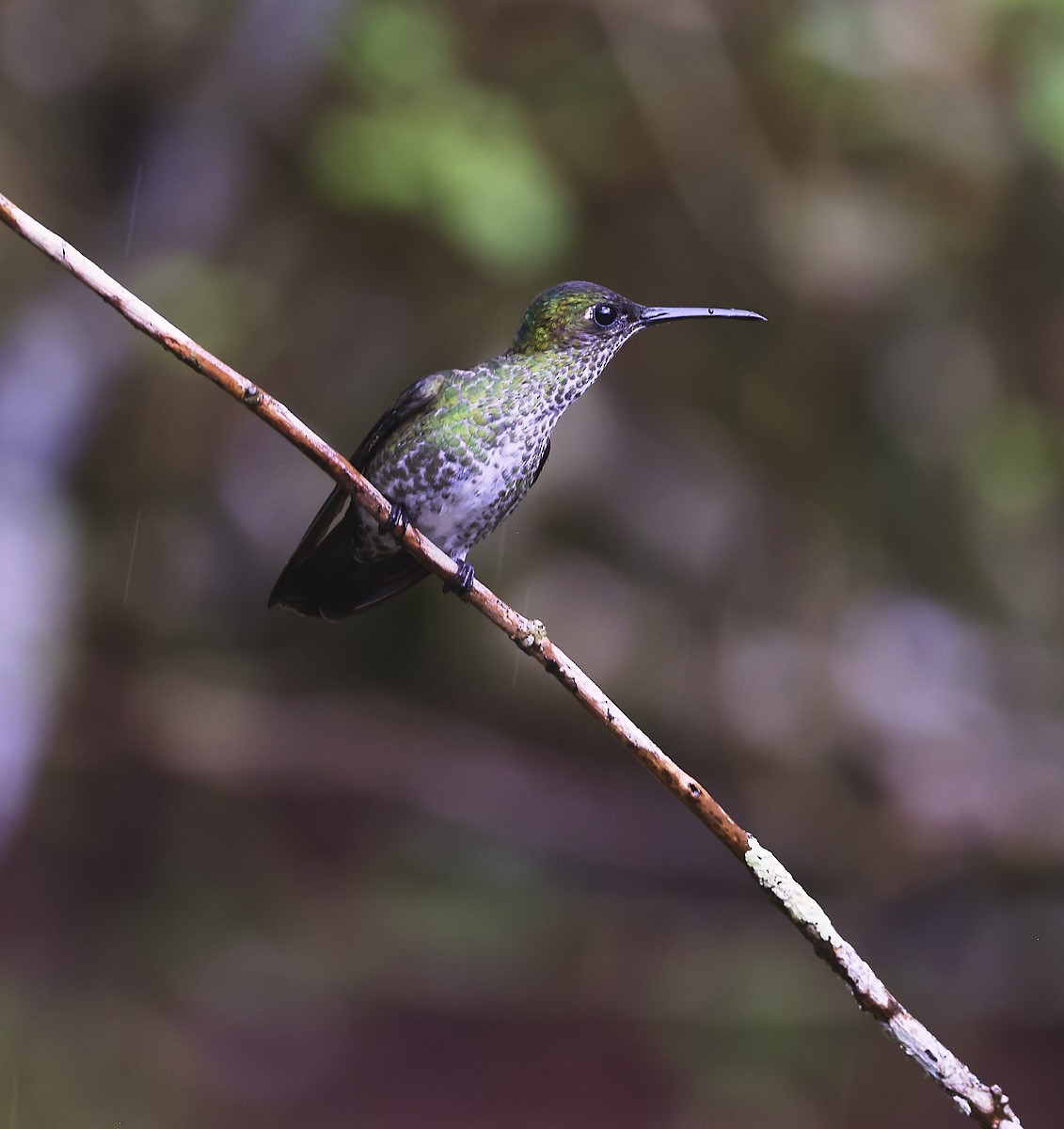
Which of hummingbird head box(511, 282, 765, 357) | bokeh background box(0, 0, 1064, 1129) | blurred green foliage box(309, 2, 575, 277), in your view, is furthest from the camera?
bokeh background box(0, 0, 1064, 1129)

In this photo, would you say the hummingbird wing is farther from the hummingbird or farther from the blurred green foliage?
the blurred green foliage

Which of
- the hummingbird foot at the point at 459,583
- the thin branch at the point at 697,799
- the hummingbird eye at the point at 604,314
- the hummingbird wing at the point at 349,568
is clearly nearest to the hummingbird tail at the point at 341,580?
the hummingbird wing at the point at 349,568

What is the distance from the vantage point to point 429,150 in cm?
532

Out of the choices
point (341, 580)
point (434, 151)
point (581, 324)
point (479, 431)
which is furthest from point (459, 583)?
point (434, 151)

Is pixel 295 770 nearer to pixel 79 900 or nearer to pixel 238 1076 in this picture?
pixel 79 900

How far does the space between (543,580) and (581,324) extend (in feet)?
16.2

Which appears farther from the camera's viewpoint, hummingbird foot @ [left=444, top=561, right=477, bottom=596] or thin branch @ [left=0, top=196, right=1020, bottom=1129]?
hummingbird foot @ [left=444, top=561, right=477, bottom=596]

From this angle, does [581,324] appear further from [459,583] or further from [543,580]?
[543,580]

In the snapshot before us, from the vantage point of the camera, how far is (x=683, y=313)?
229 cm

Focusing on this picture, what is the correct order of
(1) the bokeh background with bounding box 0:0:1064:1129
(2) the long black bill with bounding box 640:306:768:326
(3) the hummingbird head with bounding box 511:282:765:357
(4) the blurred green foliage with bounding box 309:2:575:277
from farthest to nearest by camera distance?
(1) the bokeh background with bounding box 0:0:1064:1129 → (4) the blurred green foliage with bounding box 309:2:575:277 → (3) the hummingbird head with bounding box 511:282:765:357 → (2) the long black bill with bounding box 640:306:768:326

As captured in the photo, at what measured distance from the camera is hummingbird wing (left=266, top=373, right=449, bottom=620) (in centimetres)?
273

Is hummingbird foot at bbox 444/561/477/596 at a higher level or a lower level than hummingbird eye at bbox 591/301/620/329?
lower

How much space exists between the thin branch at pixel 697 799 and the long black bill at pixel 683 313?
652mm

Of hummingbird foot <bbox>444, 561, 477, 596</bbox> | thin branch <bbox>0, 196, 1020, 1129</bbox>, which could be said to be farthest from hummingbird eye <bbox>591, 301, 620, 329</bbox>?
thin branch <bbox>0, 196, 1020, 1129</bbox>
